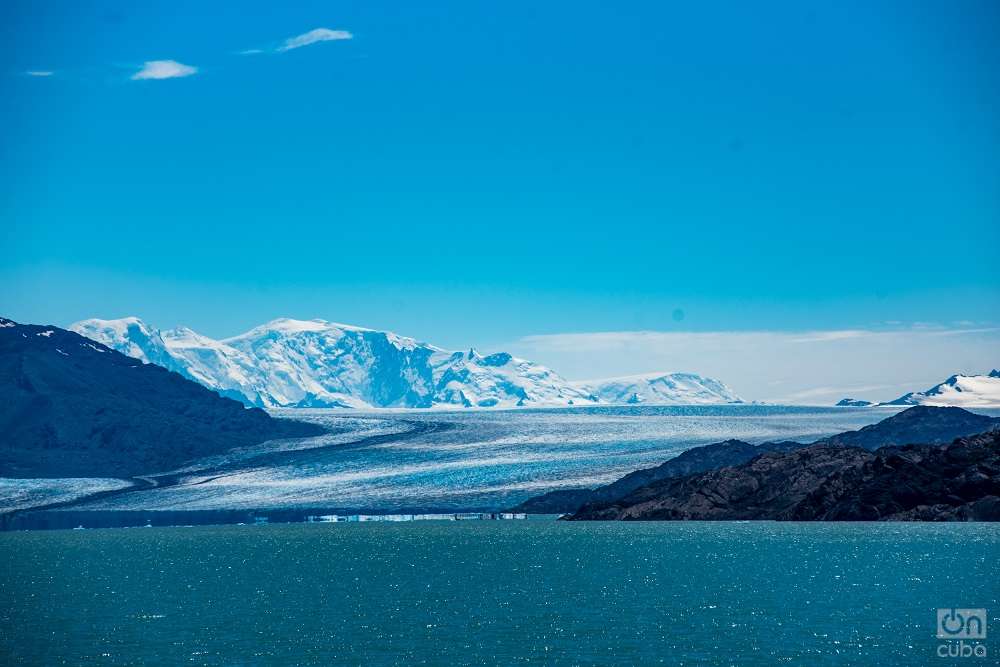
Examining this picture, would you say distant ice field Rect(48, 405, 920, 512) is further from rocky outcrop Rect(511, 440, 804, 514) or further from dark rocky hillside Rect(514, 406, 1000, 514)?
dark rocky hillside Rect(514, 406, 1000, 514)

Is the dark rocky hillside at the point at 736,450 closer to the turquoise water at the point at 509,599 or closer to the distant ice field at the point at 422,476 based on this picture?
the distant ice field at the point at 422,476

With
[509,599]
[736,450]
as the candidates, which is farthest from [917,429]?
[509,599]

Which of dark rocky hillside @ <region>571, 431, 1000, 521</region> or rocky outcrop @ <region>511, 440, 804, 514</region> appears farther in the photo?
rocky outcrop @ <region>511, 440, 804, 514</region>

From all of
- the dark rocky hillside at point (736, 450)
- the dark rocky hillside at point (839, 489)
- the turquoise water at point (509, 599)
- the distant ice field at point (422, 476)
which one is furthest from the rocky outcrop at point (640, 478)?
the turquoise water at point (509, 599)

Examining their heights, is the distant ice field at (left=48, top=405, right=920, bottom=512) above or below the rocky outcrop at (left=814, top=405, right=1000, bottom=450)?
below
